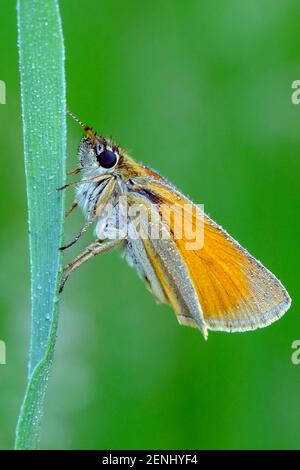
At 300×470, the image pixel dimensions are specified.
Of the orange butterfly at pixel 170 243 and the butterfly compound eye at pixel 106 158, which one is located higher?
the butterfly compound eye at pixel 106 158

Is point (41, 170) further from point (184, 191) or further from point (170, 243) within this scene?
point (184, 191)

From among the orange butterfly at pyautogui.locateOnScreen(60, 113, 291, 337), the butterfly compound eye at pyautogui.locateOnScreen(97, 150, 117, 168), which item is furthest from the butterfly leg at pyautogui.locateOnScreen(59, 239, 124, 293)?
the butterfly compound eye at pyautogui.locateOnScreen(97, 150, 117, 168)

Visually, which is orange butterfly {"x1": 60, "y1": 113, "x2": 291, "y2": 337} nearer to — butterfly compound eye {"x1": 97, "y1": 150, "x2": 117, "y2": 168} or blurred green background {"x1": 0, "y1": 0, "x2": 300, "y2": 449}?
butterfly compound eye {"x1": 97, "y1": 150, "x2": 117, "y2": 168}

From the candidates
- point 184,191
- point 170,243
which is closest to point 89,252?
point 170,243

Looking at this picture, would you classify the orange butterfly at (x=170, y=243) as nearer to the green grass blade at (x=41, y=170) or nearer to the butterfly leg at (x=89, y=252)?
the butterfly leg at (x=89, y=252)

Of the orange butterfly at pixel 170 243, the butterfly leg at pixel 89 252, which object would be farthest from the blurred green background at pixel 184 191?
the butterfly leg at pixel 89 252

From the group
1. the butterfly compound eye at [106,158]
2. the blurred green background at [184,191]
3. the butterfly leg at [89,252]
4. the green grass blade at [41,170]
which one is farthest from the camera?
the blurred green background at [184,191]

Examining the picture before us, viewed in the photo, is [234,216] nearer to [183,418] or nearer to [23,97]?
[183,418]
